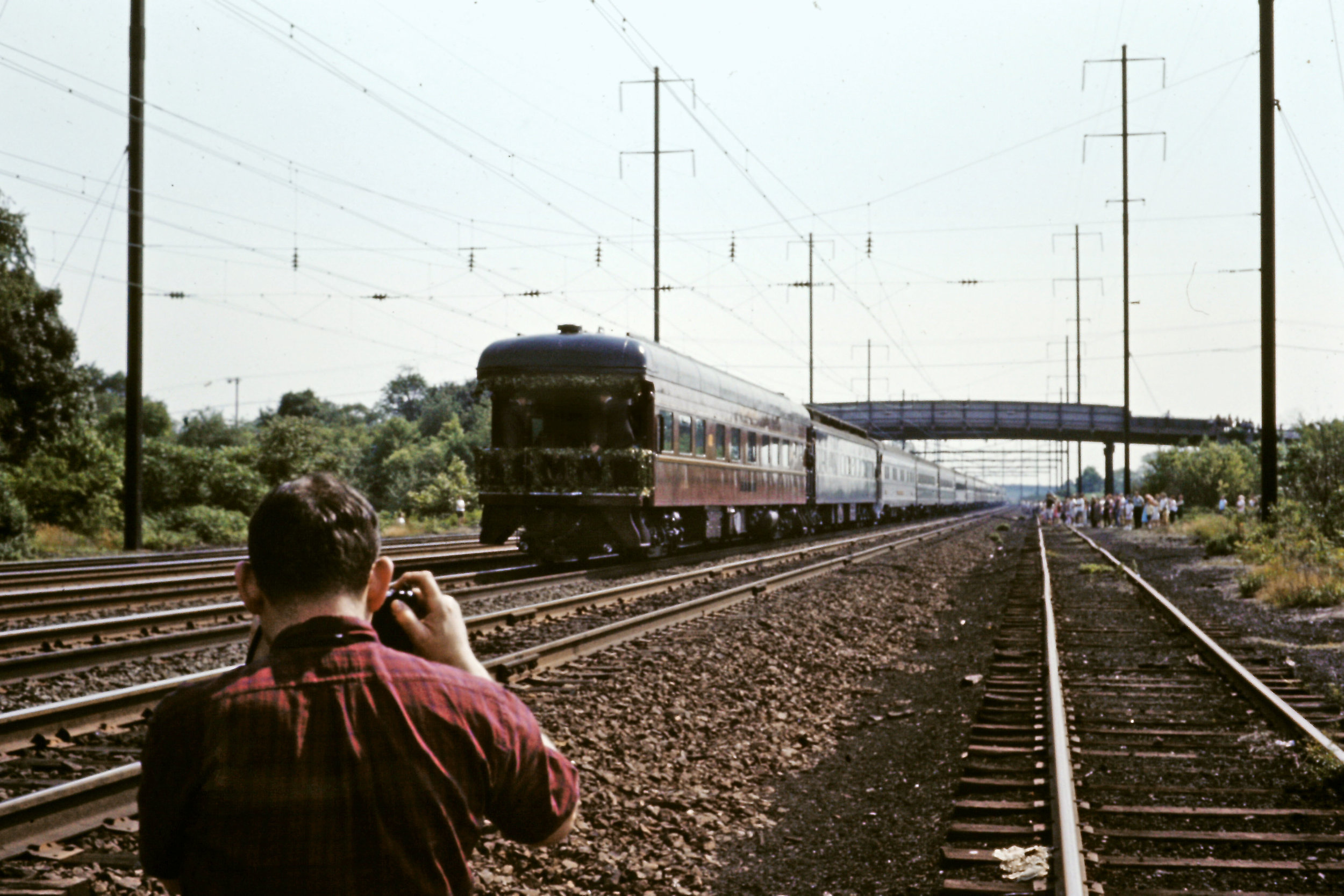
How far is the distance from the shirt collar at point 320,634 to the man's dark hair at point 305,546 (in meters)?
0.07

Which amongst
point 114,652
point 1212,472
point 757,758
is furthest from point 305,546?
point 1212,472

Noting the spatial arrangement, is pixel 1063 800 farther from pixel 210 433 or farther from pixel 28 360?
pixel 210 433

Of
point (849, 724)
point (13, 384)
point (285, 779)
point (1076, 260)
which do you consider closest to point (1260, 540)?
point (849, 724)

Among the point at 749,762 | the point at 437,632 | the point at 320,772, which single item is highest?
the point at 437,632

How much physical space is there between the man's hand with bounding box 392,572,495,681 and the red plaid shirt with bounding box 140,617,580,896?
0.11 m

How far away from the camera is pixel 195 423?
3440 inches

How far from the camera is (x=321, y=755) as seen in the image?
1.78 m

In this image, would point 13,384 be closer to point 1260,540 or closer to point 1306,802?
point 1260,540

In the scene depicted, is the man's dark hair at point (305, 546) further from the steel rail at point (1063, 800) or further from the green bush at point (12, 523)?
the green bush at point (12, 523)

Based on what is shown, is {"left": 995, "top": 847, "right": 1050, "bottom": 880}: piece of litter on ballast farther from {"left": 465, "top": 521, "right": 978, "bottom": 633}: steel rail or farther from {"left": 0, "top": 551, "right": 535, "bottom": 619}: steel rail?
{"left": 0, "top": 551, "right": 535, "bottom": 619}: steel rail

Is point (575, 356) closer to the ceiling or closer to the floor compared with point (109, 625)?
closer to the ceiling

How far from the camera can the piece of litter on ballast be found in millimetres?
4766

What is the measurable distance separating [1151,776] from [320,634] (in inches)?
227

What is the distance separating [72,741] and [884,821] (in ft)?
14.2
